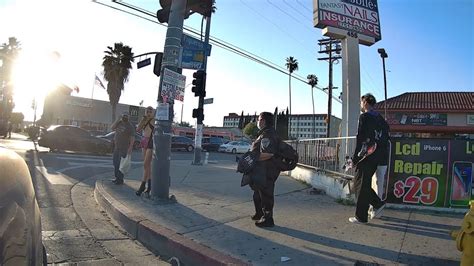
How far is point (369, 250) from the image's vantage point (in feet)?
15.5

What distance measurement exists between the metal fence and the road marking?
621 cm

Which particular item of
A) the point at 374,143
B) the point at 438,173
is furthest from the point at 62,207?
the point at 438,173

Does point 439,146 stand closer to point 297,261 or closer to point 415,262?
point 415,262

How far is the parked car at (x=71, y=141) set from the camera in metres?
18.6

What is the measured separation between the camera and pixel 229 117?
573ft

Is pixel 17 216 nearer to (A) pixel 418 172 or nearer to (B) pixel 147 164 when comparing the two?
(B) pixel 147 164

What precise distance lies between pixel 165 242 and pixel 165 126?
2671 mm

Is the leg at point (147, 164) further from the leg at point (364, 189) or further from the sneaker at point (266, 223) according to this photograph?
the leg at point (364, 189)

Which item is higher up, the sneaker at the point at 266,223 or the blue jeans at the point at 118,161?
the blue jeans at the point at 118,161

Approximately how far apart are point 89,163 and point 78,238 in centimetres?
980

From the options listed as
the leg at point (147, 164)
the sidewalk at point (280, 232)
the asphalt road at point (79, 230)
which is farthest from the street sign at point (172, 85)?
the asphalt road at point (79, 230)

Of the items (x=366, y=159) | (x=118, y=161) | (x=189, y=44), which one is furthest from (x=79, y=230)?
(x=366, y=159)

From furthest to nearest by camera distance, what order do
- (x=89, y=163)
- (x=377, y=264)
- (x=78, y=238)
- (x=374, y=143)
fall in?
(x=89, y=163), (x=374, y=143), (x=78, y=238), (x=377, y=264)

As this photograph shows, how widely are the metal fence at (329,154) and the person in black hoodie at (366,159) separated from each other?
6.49 ft
